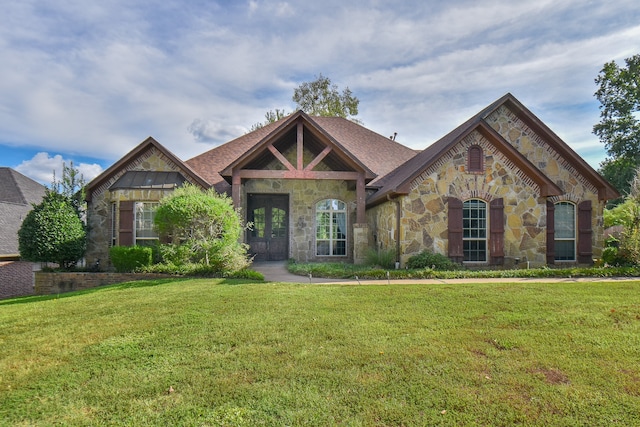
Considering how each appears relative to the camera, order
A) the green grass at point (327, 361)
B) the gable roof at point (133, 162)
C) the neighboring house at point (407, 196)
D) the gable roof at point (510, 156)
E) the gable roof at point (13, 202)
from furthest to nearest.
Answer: the gable roof at point (13, 202) → the gable roof at point (133, 162) → the neighboring house at point (407, 196) → the gable roof at point (510, 156) → the green grass at point (327, 361)

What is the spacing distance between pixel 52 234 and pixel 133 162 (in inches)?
140

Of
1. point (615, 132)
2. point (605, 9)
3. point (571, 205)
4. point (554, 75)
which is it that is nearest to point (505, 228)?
point (571, 205)

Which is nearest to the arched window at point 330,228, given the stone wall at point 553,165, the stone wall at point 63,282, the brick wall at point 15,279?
the stone wall at point 553,165

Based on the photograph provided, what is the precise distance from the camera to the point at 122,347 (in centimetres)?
471

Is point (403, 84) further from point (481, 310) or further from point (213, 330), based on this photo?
point (213, 330)

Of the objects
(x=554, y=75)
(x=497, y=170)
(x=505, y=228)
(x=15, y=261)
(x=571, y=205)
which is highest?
(x=554, y=75)

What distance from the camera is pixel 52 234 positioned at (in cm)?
1188

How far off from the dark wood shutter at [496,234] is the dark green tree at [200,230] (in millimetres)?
7838

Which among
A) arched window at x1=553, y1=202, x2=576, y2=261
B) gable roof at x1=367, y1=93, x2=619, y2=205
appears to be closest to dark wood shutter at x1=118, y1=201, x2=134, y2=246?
gable roof at x1=367, y1=93, x2=619, y2=205

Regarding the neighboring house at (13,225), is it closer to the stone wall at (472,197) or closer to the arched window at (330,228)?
the arched window at (330,228)

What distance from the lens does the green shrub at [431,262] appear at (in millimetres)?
11156

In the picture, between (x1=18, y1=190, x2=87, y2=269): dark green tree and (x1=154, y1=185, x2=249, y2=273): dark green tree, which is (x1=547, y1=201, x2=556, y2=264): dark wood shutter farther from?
(x1=18, y1=190, x2=87, y2=269): dark green tree

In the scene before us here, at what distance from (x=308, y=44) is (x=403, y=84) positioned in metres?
4.87

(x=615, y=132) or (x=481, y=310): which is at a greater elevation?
(x=615, y=132)
